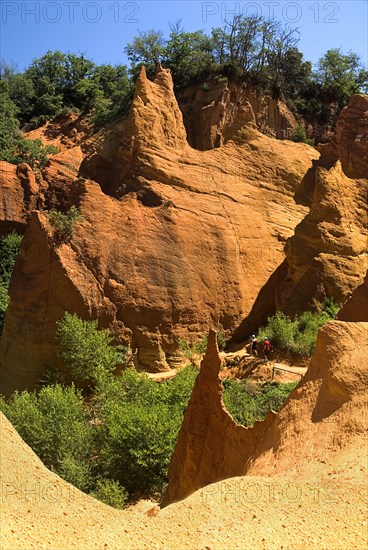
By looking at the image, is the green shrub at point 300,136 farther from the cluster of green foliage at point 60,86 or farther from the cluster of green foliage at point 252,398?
the cluster of green foliage at point 252,398

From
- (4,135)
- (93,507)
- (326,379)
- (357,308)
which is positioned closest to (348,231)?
(357,308)

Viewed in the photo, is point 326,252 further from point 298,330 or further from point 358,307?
point 358,307

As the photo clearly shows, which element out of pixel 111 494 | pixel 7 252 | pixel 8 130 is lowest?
pixel 111 494

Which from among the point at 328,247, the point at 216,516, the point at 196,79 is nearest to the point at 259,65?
the point at 196,79

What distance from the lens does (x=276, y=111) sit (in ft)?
142

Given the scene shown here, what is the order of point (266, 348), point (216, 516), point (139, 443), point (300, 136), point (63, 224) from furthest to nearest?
1. point (300, 136)
2. point (63, 224)
3. point (266, 348)
4. point (139, 443)
5. point (216, 516)

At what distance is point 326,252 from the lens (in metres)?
24.1

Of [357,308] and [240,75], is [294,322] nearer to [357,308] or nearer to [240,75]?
[357,308]

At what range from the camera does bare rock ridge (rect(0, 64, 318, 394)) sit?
22.5 m

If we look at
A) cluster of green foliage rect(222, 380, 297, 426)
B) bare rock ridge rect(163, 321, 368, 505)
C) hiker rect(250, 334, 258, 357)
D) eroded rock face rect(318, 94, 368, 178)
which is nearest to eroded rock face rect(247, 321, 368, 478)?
bare rock ridge rect(163, 321, 368, 505)

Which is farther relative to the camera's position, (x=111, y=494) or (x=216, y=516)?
(x=111, y=494)

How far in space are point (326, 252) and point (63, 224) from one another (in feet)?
25.5

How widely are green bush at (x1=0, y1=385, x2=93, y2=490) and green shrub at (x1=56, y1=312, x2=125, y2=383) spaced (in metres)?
2.57

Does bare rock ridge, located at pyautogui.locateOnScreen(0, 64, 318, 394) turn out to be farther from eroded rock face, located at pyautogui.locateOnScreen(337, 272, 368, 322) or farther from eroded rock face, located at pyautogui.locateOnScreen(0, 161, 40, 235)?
eroded rock face, located at pyautogui.locateOnScreen(337, 272, 368, 322)
